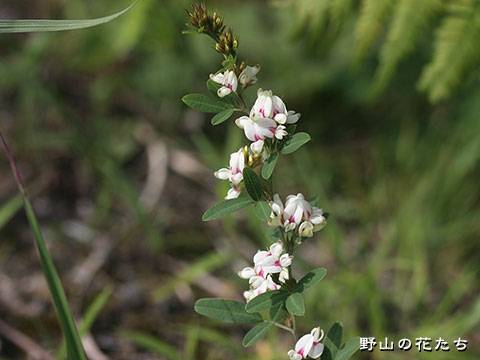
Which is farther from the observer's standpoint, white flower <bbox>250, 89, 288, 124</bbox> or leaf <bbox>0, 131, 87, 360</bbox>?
leaf <bbox>0, 131, 87, 360</bbox>

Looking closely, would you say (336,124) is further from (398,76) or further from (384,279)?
(384,279)

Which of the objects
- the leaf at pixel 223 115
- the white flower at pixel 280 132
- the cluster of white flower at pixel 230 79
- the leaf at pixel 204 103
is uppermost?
the cluster of white flower at pixel 230 79

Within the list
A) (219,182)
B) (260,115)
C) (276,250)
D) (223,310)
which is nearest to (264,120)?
(260,115)

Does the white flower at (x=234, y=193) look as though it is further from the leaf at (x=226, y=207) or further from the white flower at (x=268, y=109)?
the white flower at (x=268, y=109)

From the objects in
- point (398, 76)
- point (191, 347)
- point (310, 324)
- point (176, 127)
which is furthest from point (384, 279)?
Result: point (176, 127)

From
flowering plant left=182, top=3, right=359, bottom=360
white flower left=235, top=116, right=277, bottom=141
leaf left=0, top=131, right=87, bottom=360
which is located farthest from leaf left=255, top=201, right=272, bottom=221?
leaf left=0, top=131, right=87, bottom=360

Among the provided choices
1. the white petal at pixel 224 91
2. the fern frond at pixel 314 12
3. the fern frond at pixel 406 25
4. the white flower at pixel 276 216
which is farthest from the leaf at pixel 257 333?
the fern frond at pixel 314 12

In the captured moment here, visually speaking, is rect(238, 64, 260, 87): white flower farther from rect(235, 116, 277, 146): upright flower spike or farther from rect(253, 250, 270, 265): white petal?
rect(253, 250, 270, 265): white petal
